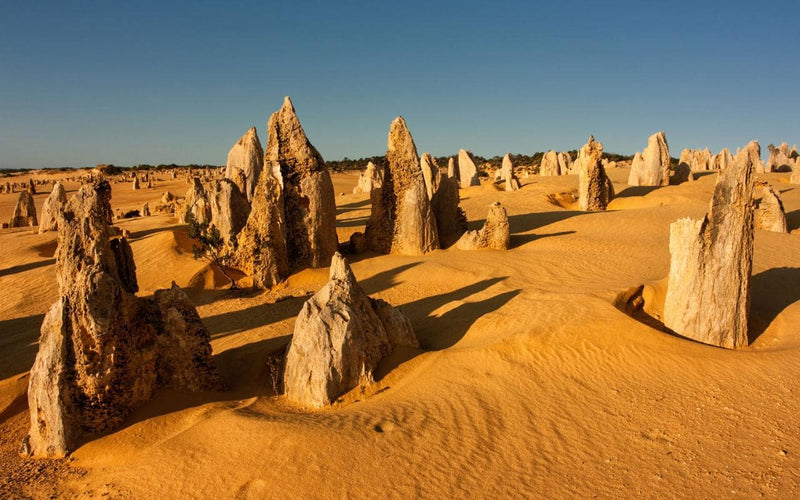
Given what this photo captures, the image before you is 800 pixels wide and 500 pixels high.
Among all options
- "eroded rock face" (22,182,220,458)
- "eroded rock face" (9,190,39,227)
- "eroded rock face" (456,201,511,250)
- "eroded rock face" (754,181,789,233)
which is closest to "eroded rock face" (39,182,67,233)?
"eroded rock face" (9,190,39,227)

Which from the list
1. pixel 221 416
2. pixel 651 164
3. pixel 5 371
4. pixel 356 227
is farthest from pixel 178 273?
pixel 651 164

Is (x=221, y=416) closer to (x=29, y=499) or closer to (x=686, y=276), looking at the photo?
(x=29, y=499)

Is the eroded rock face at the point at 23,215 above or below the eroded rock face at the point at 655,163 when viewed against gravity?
below

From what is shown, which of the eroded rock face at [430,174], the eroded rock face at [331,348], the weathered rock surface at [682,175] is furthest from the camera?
the weathered rock surface at [682,175]

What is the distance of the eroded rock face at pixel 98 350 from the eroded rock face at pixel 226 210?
773 centimetres

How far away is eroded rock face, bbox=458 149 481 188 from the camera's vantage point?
32906 mm

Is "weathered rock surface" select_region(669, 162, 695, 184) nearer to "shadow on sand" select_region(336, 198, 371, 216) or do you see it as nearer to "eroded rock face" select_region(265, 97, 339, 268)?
"shadow on sand" select_region(336, 198, 371, 216)

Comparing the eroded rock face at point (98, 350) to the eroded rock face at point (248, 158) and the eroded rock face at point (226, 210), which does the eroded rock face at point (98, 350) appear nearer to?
the eroded rock face at point (226, 210)

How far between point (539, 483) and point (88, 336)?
215 inches

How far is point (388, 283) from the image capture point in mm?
12008

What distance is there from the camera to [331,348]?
6578mm

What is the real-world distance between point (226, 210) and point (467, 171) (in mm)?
21068

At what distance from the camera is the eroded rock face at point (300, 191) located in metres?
13.1

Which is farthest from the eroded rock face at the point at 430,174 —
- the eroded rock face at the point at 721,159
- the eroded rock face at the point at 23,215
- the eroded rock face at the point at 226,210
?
the eroded rock face at the point at 721,159
